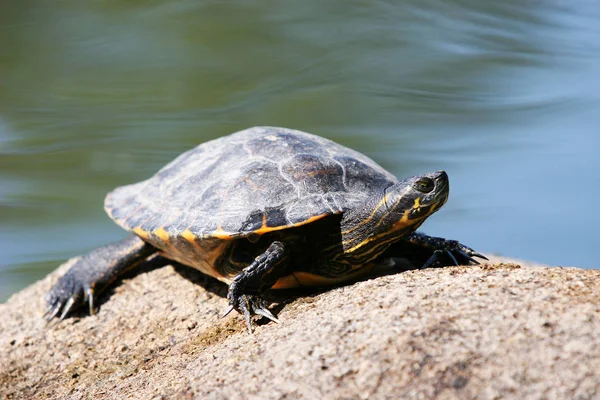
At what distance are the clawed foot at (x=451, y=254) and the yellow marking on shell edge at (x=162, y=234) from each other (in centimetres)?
124

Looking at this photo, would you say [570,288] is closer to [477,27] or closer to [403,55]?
[403,55]

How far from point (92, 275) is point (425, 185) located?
2.04 meters

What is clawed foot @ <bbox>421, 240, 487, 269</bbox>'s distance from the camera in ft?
9.83

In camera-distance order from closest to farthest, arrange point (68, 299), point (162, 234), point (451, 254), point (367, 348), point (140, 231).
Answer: point (367, 348) < point (451, 254) < point (162, 234) < point (140, 231) < point (68, 299)

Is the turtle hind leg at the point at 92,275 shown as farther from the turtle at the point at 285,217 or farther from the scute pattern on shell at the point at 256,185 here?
the scute pattern on shell at the point at 256,185

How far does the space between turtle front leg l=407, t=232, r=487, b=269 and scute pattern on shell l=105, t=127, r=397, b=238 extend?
310 mm

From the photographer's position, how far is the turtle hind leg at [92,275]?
3.62 meters

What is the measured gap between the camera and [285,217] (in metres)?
2.83

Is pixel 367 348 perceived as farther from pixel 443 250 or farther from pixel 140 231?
pixel 140 231

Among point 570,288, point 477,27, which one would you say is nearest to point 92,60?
point 477,27

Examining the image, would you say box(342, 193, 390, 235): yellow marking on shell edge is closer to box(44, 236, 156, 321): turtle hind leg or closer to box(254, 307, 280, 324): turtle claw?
box(254, 307, 280, 324): turtle claw

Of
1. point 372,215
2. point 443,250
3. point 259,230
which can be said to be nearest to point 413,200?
point 372,215

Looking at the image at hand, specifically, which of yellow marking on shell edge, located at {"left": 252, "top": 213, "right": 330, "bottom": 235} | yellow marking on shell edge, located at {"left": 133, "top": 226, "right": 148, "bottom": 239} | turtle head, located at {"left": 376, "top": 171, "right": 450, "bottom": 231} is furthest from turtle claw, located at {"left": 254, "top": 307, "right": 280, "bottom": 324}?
yellow marking on shell edge, located at {"left": 133, "top": 226, "right": 148, "bottom": 239}

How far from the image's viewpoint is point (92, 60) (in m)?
7.85
